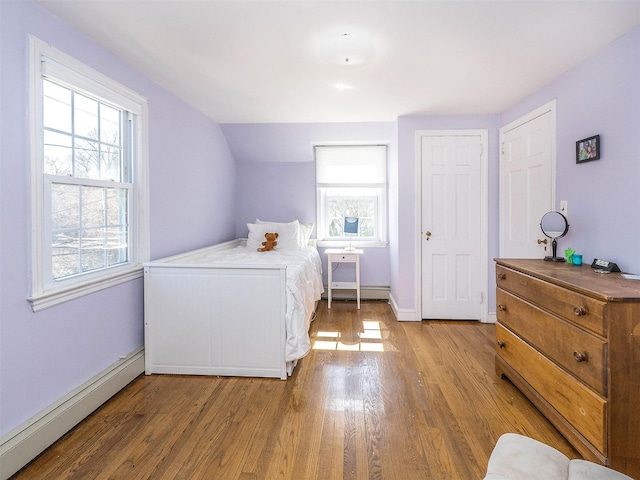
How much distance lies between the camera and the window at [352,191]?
4.75 meters

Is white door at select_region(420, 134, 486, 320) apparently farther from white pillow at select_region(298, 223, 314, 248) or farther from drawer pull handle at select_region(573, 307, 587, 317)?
drawer pull handle at select_region(573, 307, 587, 317)

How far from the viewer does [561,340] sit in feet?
5.77

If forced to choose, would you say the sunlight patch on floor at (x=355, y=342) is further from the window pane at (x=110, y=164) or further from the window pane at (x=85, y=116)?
the window pane at (x=85, y=116)

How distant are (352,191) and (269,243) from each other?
56.4 inches

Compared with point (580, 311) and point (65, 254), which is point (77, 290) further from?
point (580, 311)

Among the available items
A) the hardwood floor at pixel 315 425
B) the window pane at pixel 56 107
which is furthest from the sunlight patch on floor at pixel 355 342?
the window pane at pixel 56 107

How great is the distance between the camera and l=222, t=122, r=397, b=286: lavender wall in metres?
4.35

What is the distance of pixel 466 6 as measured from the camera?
1.76 m

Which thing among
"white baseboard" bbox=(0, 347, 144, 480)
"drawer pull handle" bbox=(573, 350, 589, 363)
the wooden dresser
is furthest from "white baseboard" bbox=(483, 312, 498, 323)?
"white baseboard" bbox=(0, 347, 144, 480)

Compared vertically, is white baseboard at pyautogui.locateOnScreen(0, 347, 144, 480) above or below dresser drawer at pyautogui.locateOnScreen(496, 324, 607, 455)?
below

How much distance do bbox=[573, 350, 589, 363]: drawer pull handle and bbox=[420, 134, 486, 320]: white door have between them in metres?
2.21

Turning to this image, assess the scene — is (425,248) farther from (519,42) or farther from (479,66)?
(519,42)

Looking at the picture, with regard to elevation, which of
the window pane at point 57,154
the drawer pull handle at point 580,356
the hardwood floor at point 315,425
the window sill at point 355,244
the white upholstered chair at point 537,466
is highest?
the window pane at point 57,154

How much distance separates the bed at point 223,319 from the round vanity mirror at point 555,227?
1.84m
